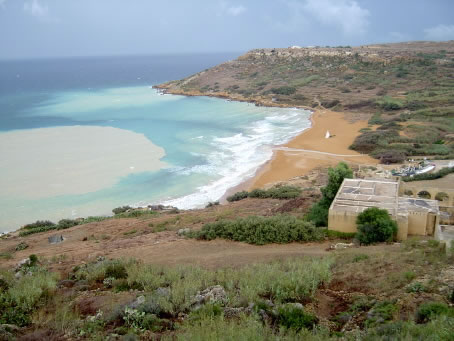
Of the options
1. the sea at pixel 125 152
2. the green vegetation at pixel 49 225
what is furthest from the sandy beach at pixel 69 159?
the green vegetation at pixel 49 225

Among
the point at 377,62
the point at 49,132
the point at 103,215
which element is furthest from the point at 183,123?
the point at 377,62

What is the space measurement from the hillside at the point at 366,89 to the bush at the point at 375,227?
17.8m

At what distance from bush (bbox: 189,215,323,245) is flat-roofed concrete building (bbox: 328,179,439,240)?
3.35ft

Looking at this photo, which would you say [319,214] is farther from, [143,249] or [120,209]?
[120,209]

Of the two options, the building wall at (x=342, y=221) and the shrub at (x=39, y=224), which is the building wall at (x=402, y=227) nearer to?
the building wall at (x=342, y=221)

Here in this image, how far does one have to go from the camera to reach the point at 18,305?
309 inches

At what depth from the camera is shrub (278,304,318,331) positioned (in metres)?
6.54

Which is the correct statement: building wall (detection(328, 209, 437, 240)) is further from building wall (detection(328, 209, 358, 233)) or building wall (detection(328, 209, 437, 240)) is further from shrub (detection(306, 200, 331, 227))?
shrub (detection(306, 200, 331, 227))

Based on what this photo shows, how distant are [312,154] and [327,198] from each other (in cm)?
1661

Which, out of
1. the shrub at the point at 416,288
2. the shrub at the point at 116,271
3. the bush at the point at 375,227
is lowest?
the shrub at the point at 116,271

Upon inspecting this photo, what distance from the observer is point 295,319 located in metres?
6.63

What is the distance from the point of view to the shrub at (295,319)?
6543 millimetres

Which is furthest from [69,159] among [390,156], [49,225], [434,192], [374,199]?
[434,192]

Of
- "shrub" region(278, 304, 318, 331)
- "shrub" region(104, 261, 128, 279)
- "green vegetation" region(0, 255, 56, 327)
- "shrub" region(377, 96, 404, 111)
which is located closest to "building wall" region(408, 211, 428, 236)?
"shrub" region(278, 304, 318, 331)
